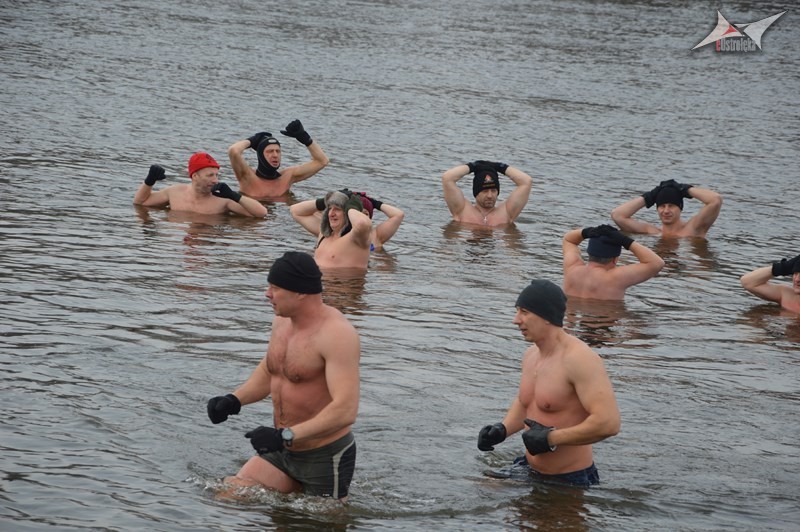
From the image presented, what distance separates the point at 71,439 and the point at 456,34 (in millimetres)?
31585

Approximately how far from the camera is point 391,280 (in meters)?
15.1

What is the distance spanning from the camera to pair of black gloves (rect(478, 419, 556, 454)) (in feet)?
26.9

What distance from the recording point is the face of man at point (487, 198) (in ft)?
60.7

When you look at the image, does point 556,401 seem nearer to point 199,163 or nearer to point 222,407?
point 222,407

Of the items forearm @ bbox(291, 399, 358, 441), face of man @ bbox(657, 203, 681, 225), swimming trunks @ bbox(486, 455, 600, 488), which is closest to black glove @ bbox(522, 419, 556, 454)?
swimming trunks @ bbox(486, 455, 600, 488)

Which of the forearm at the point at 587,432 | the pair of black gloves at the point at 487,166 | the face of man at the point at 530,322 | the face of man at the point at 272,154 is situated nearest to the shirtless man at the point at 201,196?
the face of man at the point at 272,154

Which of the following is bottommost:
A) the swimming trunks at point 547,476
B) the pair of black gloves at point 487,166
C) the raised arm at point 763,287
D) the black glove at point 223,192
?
the swimming trunks at point 547,476

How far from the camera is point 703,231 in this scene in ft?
60.9

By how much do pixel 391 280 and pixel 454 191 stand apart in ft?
12.6

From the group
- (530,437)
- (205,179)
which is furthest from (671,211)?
(530,437)

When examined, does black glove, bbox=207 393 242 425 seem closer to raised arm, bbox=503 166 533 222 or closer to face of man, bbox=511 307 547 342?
face of man, bbox=511 307 547 342

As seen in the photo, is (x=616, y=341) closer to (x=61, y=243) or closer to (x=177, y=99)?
(x=61, y=243)

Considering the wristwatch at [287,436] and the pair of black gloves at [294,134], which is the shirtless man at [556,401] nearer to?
the wristwatch at [287,436]

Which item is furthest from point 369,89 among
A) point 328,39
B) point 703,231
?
point 703,231
